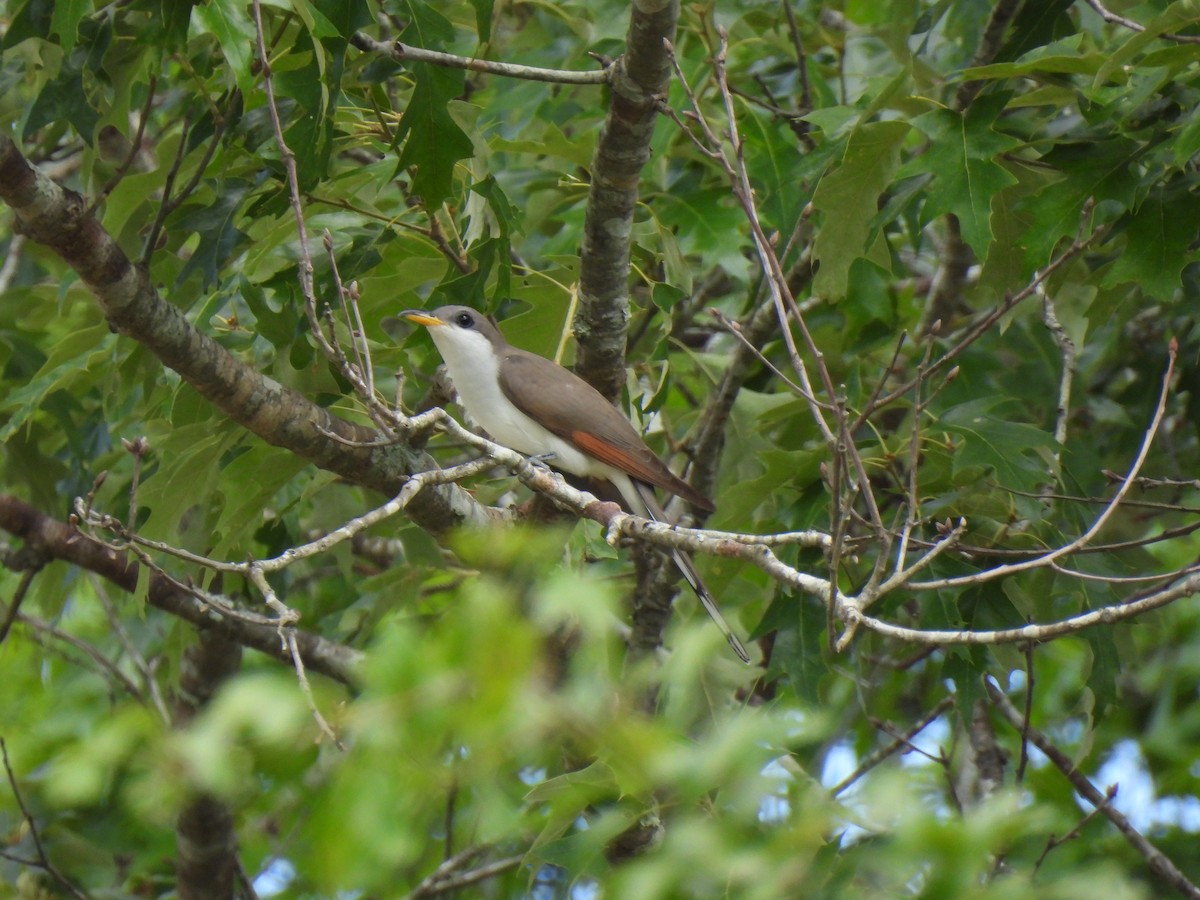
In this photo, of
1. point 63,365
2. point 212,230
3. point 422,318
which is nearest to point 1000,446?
point 422,318

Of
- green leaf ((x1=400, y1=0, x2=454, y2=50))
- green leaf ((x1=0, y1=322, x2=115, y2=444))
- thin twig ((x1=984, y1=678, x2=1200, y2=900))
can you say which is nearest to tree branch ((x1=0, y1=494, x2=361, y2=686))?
green leaf ((x1=0, y1=322, x2=115, y2=444))

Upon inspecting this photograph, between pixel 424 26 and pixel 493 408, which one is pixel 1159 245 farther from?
pixel 493 408

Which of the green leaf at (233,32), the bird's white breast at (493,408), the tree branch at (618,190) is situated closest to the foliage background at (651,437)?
the green leaf at (233,32)

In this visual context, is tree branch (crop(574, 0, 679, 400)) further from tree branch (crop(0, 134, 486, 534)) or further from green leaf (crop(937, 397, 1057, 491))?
green leaf (crop(937, 397, 1057, 491))

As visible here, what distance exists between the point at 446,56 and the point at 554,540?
2375 mm

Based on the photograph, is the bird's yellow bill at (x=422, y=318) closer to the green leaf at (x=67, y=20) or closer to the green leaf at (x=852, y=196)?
the green leaf at (x=852, y=196)

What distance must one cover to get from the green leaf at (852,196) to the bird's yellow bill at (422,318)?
4.90ft

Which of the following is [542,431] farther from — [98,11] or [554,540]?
[554,540]

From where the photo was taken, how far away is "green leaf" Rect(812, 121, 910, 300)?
4.22m

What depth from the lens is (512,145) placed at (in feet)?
15.4

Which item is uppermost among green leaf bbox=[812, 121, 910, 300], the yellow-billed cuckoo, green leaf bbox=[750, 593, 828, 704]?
green leaf bbox=[812, 121, 910, 300]

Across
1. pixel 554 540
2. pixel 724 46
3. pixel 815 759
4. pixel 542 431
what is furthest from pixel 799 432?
pixel 554 540

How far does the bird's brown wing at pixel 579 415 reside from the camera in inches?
192

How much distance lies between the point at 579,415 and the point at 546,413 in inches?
9.6
